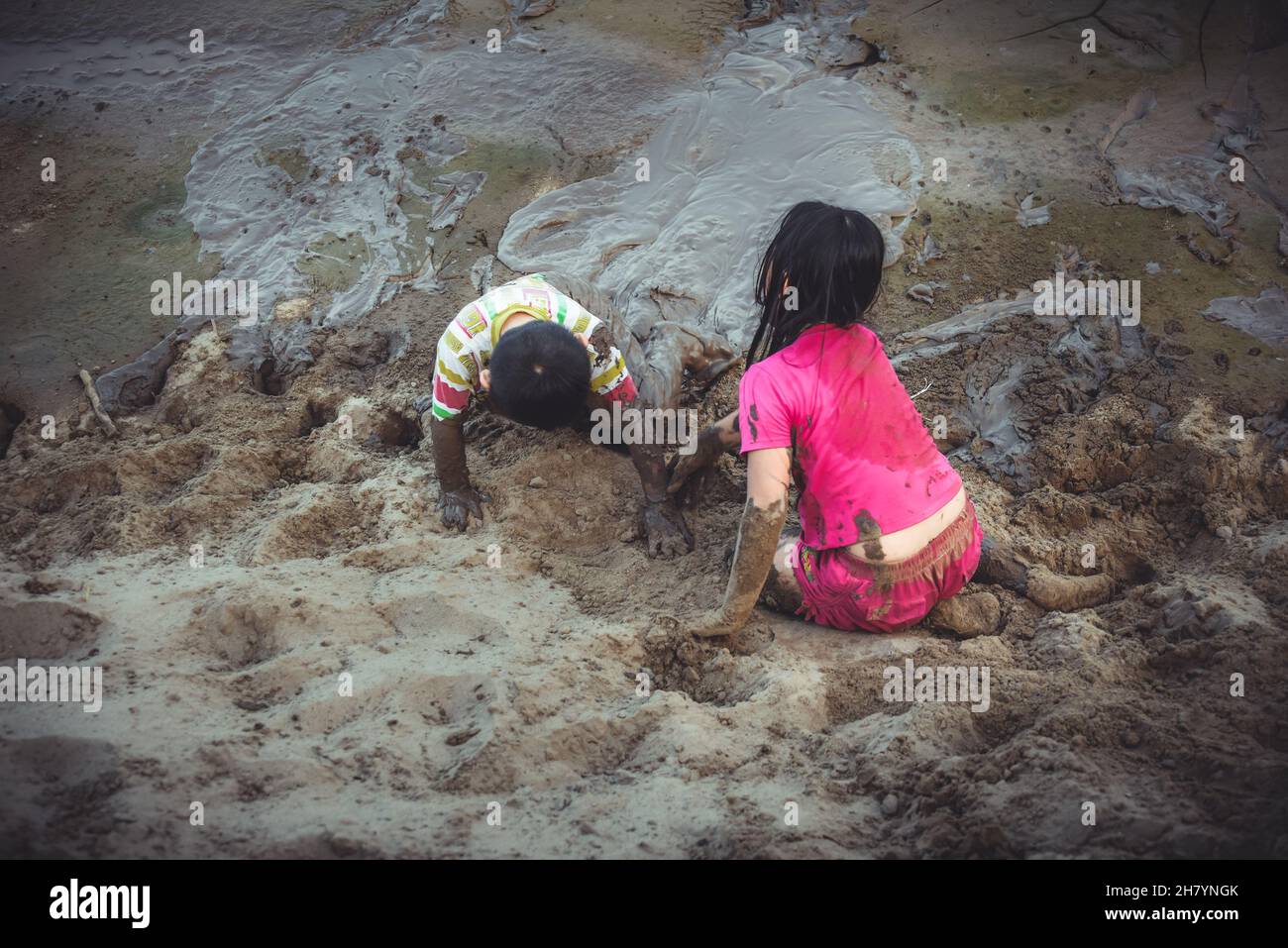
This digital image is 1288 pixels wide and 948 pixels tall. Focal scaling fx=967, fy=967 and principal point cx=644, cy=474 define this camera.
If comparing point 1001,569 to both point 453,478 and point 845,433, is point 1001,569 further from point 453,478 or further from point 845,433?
point 453,478

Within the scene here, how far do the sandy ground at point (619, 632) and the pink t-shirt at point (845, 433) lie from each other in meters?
0.35

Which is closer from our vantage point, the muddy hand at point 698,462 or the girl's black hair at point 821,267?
the girl's black hair at point 821,267

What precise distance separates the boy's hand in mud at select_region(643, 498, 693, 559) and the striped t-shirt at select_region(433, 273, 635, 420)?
40cm

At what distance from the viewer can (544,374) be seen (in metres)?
2.58

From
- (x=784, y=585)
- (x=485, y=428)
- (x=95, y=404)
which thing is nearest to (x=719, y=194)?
(x=485, y=428)

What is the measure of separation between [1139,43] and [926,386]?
2.66 meters

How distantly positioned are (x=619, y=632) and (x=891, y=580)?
Answer: 2.35 ft

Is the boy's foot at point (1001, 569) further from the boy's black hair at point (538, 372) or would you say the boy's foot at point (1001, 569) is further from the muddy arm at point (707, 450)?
the boy's black hair at point (538, 372)

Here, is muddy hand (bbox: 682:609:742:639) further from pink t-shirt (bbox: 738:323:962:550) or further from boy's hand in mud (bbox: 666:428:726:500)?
boy's hand in mud (bbox: 666:428:726:500)

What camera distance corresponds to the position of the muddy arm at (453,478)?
2.93 meters

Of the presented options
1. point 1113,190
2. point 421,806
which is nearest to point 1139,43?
point 1113,190

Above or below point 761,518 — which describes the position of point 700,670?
below

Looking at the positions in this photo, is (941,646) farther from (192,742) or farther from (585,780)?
(192,742)

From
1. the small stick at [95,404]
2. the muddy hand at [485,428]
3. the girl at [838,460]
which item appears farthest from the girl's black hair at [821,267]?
the small stick at [95,404]
